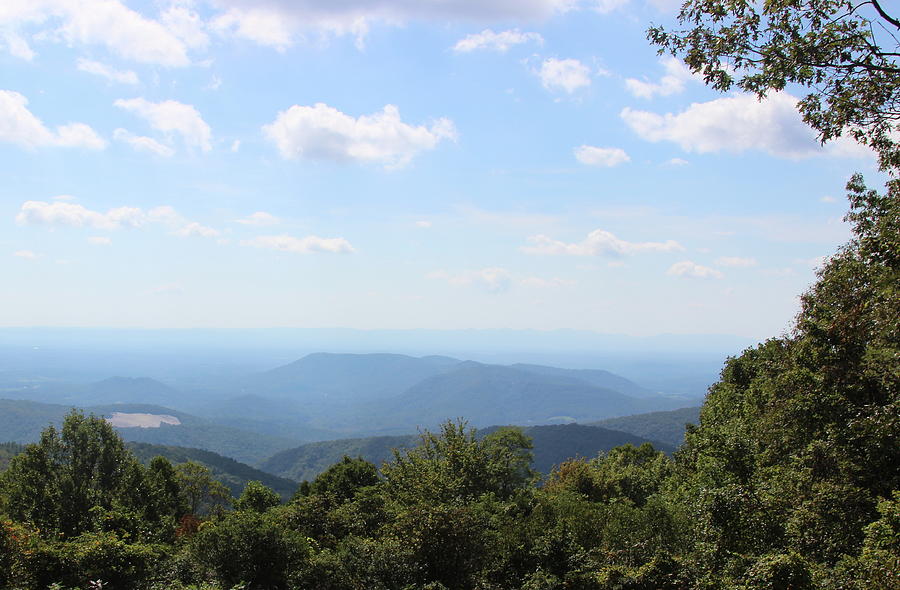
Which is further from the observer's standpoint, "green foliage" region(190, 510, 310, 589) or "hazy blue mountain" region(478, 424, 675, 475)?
"hazy blue mountain" region(478, 424, 675, 475)

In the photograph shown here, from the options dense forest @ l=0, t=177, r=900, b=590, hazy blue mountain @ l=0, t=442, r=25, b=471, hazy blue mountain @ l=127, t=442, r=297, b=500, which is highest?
dense forest @ l=0, t=177, r=900, b=590

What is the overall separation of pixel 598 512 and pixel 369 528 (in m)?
10.3

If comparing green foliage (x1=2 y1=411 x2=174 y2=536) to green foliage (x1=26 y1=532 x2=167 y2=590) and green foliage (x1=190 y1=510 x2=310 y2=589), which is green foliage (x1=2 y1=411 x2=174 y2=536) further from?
green foliage (x1=190 y1=510 x2=310 y2=589)

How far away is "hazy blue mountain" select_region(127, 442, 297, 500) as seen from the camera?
140875 millimetres

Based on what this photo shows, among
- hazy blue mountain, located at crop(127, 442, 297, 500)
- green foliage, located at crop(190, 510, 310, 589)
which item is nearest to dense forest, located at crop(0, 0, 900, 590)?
green foliage, located at crop(190, 510, 310, 589)

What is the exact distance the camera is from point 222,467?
5960 inches

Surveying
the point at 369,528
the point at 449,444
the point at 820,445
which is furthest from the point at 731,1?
the point at 449,444

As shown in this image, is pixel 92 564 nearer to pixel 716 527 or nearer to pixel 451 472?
pixel 451 472

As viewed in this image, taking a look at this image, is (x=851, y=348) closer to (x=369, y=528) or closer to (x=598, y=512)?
(x=598, y=512)

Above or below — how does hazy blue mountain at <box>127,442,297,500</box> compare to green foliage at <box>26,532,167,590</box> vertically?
below

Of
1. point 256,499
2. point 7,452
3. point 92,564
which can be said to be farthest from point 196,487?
point 7,452

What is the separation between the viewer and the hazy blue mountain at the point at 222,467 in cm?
14088

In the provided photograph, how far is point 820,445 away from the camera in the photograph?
12969 mm

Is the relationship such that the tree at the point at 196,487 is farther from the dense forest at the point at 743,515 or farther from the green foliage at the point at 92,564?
the green foliage at the point at 92,564
